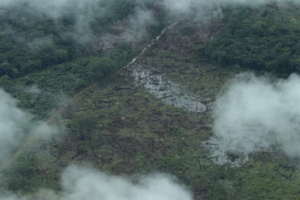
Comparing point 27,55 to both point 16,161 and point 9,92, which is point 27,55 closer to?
point 9,92

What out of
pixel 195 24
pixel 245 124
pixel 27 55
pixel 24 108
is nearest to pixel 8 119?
pixel 24 108

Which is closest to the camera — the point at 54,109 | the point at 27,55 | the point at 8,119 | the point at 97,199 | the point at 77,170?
the point at 97,199

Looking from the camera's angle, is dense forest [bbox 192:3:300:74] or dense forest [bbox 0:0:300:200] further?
dense forest [bbox 192:3:300:74]

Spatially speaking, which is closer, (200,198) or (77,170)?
(200,198)

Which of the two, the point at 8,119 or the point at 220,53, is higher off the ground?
the point at 220,53

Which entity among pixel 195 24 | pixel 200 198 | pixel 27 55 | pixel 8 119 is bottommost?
pixel 200 198

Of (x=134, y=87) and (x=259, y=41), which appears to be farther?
(x=259, y=41)

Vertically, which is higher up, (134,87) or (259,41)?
(259,41)

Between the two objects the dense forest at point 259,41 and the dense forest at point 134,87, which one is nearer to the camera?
the dense forest at point 134,87
